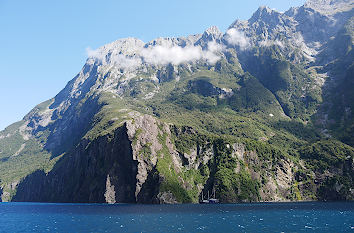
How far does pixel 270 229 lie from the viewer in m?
89.9

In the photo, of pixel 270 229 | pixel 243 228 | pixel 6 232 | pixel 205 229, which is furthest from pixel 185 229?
pixel 6 232

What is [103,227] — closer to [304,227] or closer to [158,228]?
[158,228]

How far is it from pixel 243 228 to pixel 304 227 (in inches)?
699

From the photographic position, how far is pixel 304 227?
304ft

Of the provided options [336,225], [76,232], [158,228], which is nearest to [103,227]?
[76,232]

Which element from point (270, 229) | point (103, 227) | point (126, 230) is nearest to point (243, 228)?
point (270, 229)

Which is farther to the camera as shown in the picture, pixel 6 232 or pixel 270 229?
pixel 6 232

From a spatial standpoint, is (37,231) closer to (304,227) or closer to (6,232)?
(6,232)

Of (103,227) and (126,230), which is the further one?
(103,227)

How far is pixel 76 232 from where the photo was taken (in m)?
92.1

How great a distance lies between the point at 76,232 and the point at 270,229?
5541 cm

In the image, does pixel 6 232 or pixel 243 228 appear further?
pixel 6 232

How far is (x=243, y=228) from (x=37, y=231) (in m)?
62.9

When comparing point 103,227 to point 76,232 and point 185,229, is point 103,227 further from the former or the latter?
point 185,229
